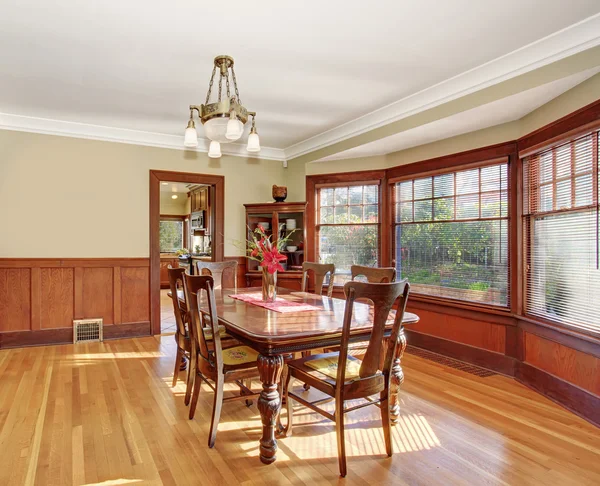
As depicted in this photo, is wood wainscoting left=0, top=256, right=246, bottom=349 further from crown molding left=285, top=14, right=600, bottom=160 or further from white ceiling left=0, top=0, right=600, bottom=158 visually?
crown molding left=285, top=14, right=600, bottom=160

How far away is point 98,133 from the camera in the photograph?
4902 millimetres

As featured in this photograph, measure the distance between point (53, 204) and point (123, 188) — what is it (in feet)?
2.62

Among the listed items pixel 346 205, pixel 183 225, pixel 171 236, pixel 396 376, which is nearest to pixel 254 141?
pixel 396 376

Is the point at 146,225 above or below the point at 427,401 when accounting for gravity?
above

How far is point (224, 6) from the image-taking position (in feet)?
7.84

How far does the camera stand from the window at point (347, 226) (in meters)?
5.21

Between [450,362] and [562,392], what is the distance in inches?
45.2

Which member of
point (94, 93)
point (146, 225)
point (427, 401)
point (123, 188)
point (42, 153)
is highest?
point (94, 93)

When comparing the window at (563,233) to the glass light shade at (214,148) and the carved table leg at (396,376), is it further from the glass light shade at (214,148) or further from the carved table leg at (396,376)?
the glass light shade at (214,148)

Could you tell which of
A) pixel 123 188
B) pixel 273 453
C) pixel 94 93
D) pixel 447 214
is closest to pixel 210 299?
pixel 273 453

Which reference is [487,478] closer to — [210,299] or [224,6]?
[210,299]

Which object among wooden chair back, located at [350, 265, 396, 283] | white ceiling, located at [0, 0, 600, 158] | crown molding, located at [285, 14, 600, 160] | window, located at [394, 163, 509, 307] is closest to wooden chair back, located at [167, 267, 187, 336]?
wooden chair back, located at [350, 265, 396, 283]

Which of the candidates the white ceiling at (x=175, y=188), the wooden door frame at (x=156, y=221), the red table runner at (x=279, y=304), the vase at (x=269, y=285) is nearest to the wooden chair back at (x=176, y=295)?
the red table runner at (x=279, y=304)

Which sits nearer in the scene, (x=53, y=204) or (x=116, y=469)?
(x=116, y=469)
